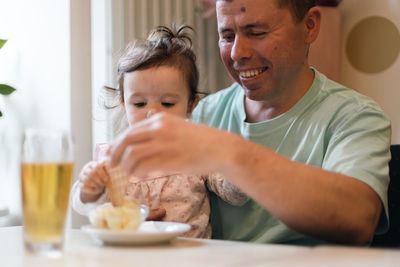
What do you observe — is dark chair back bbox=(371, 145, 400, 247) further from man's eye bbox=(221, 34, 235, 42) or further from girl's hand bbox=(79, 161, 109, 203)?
girl's hand bbox=(79, 161, 109, 203)

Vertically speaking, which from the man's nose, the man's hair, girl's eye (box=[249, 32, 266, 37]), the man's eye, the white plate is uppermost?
the man's hair

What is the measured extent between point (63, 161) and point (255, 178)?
363mm

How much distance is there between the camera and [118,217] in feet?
3.39

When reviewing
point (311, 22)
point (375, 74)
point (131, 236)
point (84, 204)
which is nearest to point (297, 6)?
point (311, 22)

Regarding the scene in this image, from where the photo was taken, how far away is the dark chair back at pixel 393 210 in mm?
1442

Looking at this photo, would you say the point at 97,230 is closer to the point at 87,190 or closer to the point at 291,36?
the point at 87,190

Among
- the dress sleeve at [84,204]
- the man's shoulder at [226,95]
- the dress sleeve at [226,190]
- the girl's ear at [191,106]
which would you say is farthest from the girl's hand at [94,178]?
the man's shoulder at [226,95]

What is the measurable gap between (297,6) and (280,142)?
0.41 m

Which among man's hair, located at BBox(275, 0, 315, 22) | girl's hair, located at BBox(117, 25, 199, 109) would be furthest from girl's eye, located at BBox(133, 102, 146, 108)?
man's hair, located at BBox(275, 0, 315, 22)

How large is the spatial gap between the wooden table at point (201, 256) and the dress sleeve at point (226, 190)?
0.50m

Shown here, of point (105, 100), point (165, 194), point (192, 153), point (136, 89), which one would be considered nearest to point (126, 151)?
point (192, 153)

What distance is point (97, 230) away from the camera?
0.97m

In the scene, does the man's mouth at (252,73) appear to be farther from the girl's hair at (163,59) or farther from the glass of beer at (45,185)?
the glass of beer at (45,185)

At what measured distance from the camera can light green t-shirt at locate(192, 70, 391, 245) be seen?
4.37ft
